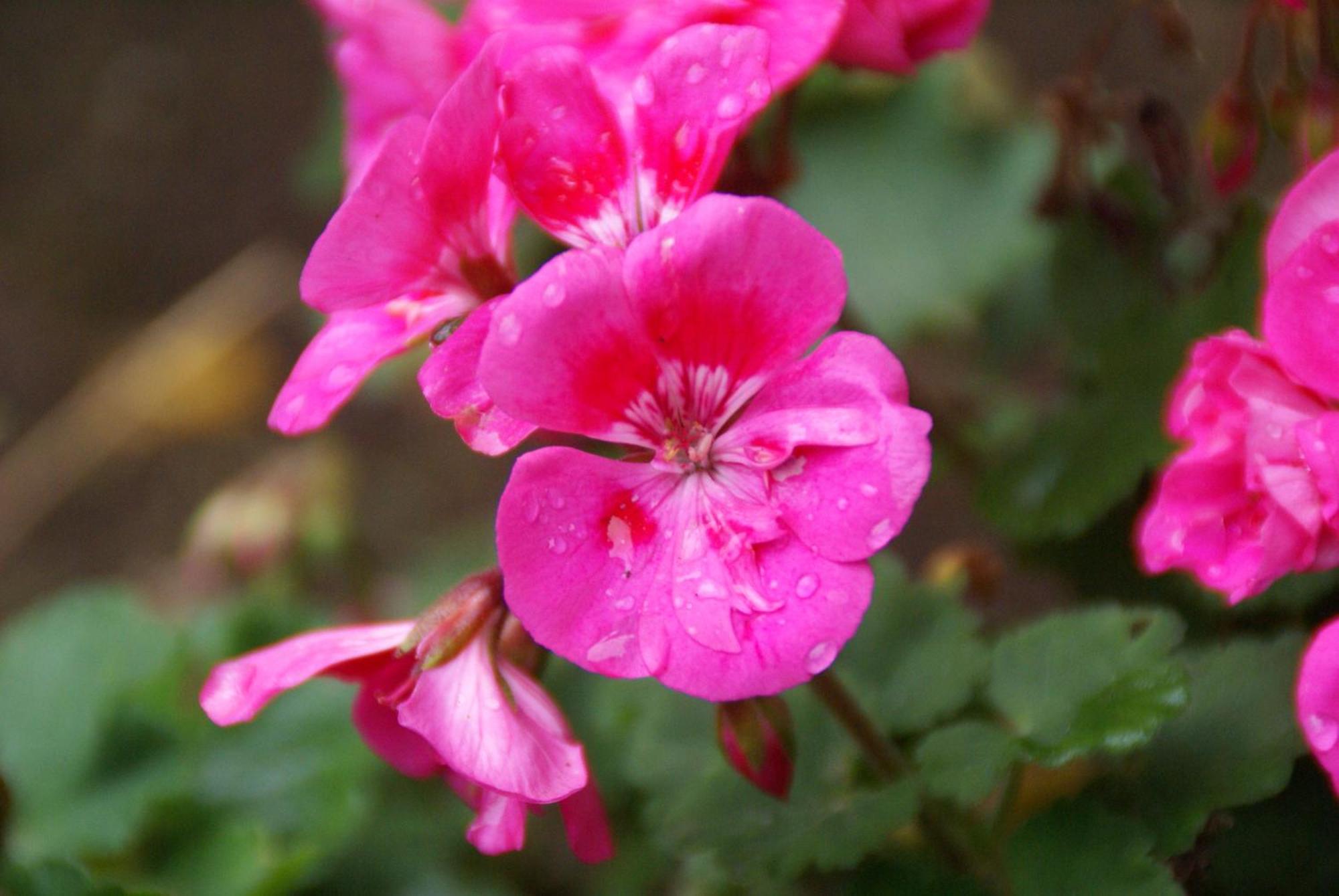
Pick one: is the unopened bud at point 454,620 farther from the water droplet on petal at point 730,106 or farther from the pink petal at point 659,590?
the water droplet on petal at point 730,106

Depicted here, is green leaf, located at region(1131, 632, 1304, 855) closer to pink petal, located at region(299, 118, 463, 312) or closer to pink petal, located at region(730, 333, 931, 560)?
pink petal, located at region(730, 333, 931, 560)

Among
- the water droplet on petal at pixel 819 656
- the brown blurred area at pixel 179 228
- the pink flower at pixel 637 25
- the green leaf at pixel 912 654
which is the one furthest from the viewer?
the brown blurred area at pixel 179 228

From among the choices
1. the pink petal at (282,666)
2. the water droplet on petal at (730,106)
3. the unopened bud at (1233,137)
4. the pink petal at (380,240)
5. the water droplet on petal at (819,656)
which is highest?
the pink petal at (380,240)

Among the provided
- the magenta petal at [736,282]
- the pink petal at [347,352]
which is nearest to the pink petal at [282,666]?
the pink petal at [347,352]

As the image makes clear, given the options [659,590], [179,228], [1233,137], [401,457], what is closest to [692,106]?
[659,590]

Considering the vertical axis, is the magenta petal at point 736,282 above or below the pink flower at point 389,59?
below

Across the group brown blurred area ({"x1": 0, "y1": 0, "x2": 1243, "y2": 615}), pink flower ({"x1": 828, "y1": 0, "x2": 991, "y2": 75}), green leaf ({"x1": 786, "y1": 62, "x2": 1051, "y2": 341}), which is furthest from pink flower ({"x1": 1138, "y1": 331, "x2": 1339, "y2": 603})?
brown blurred area ({"x1": 0, "y1": 0, "x2": 1243, "y2": 615})
